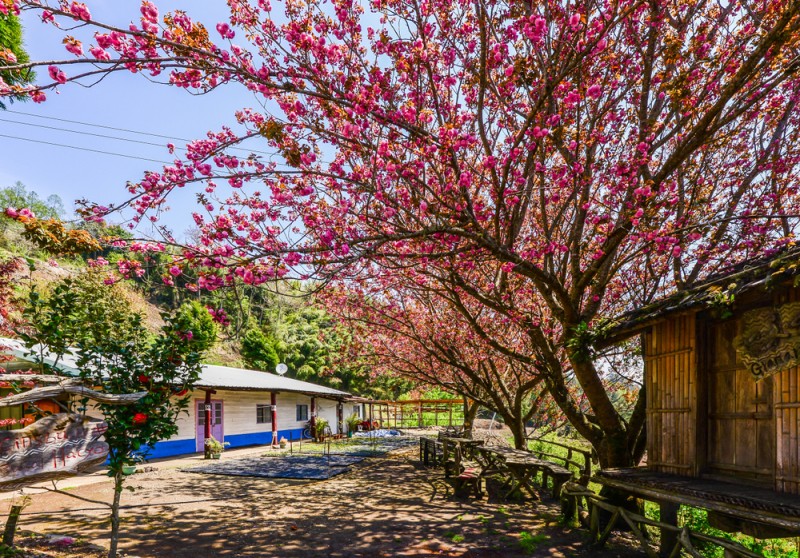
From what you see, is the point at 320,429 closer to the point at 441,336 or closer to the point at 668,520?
the point at 441,336

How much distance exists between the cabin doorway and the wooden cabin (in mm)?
11

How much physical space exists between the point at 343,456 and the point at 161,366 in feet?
43.8

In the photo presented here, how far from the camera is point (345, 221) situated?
27.6 feet

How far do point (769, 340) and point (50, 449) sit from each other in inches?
303

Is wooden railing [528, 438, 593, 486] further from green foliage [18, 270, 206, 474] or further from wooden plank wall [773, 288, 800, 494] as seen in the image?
green foliage [18, 270, 206, 474]

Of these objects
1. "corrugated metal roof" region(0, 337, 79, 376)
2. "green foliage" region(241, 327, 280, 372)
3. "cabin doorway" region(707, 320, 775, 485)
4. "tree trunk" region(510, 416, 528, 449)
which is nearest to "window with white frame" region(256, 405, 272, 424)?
"corrugated metal roof" region(0, 337, 79, 376)

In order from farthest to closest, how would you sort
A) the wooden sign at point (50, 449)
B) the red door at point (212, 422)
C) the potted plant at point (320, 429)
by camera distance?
1. the potted plant at point (320, 429)
2. the red door at point (212, 422)
3. the wooden sign at point (50, 449)

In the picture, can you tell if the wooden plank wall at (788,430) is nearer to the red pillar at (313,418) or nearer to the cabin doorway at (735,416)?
the cabin doorway at (735,416)

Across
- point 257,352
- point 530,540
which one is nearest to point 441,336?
point 530,540

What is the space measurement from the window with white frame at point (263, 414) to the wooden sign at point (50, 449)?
19.5 m

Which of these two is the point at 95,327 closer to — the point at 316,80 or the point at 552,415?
the point at 316,80

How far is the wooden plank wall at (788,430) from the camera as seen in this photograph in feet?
15.2

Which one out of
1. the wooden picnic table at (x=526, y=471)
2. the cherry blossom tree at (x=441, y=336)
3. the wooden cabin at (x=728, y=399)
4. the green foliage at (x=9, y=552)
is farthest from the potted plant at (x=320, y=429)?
the wooden cabin at (x=728, y=399)

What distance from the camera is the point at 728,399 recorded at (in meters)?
5.74
